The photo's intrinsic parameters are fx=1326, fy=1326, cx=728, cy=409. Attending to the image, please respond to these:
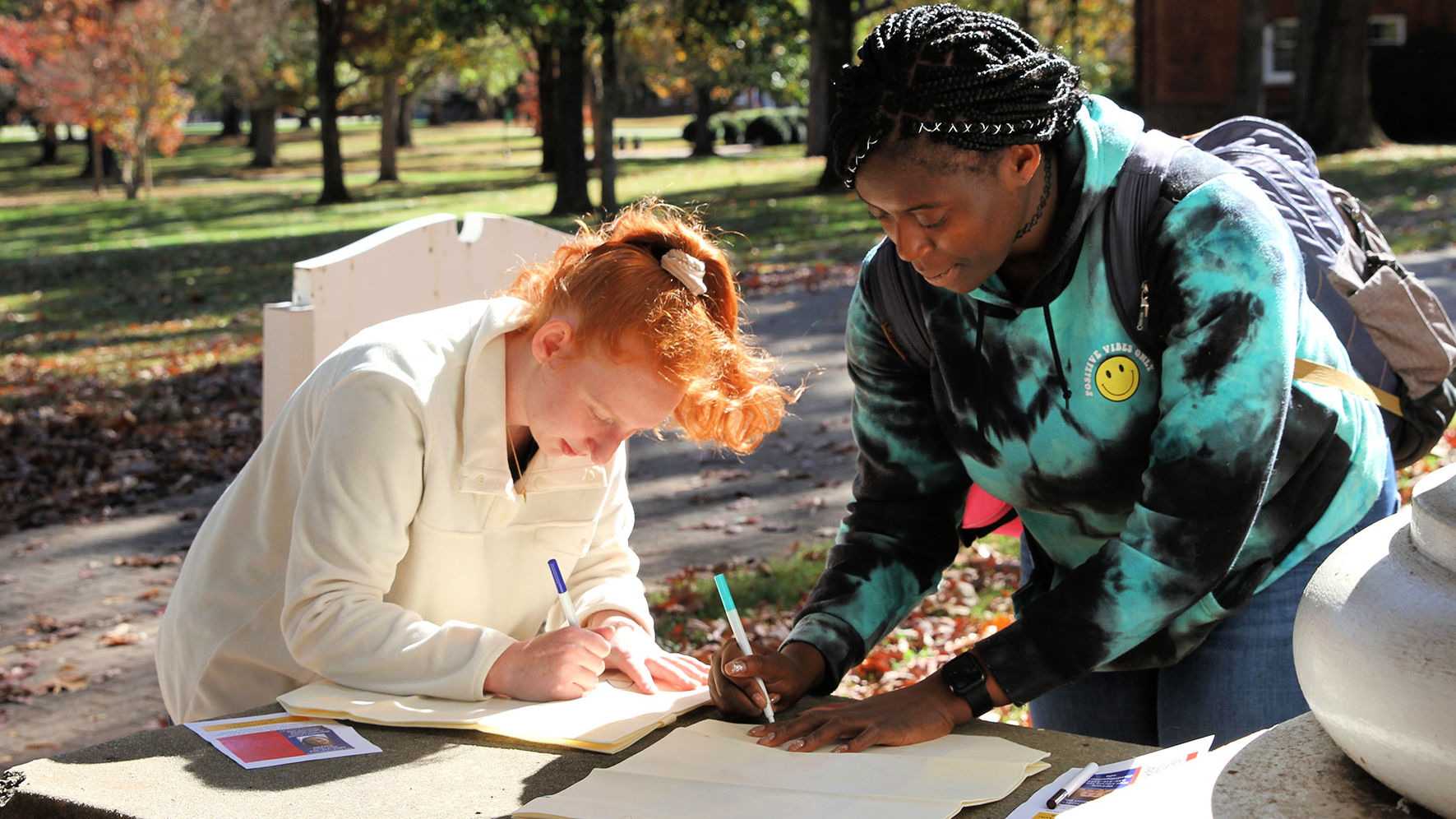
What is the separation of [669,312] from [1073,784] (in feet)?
3.39

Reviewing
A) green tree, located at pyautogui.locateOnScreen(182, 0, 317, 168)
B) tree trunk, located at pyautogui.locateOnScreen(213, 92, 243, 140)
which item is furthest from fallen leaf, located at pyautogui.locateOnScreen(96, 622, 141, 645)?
tree trunk, located at pyautogui.locateOnScreen(213, 92, 243, 140)

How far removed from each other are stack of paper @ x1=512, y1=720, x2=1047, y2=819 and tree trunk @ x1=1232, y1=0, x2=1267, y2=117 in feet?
63.3

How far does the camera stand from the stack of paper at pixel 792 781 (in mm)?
1890

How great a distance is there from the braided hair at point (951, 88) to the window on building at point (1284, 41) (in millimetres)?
28160

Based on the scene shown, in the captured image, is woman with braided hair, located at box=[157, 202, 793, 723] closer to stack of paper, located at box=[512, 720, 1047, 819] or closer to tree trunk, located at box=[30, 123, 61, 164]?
stack of paper, located at box=[512, 720, 1047, 819]

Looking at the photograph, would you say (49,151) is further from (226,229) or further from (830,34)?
(830,34)

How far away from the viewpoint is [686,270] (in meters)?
2.43

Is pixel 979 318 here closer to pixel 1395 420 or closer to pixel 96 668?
pixel 1395 420

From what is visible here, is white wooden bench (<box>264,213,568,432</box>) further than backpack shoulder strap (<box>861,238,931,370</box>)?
Yes

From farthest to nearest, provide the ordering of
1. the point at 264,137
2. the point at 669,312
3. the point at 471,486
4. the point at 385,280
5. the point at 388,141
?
the point at 264,137 → the point at 388,141 → the point at 385,280 → the point at 471,486 → the point at 669,312

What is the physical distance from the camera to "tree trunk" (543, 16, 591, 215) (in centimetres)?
1894

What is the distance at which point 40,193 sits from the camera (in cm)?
3106

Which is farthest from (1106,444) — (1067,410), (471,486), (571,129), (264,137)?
(264,137)

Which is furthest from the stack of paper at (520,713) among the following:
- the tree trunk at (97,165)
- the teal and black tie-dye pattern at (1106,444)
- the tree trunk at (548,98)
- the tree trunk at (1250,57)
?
the tree trunk at (97,165)
